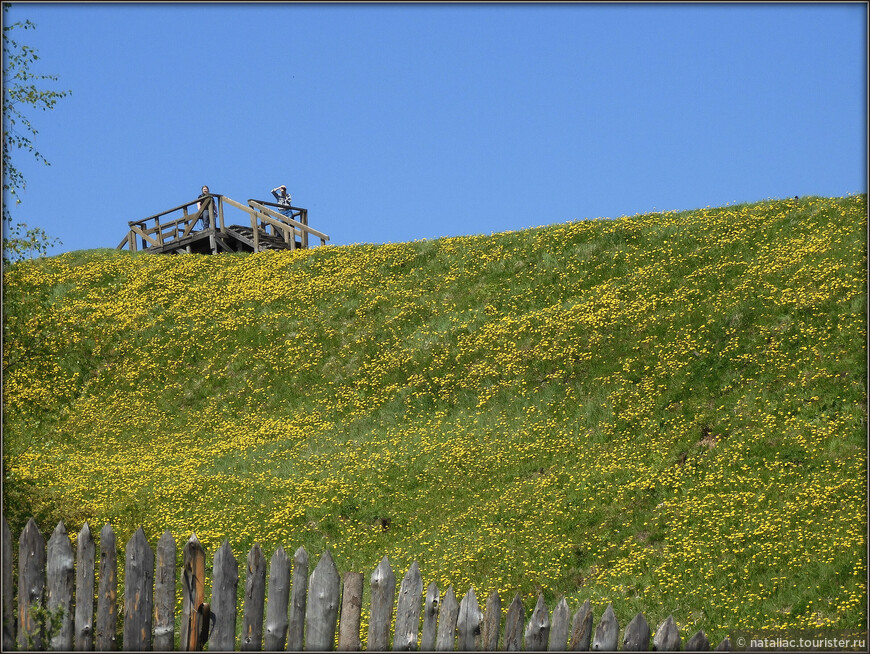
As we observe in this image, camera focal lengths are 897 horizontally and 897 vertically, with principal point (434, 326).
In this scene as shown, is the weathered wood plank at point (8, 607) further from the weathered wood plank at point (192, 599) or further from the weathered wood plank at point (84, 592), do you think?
the weathered wood plank at point (192, 599)

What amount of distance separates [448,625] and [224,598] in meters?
2.33

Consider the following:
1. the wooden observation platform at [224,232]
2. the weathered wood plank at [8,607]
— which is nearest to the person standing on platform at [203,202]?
the wooden observation platform at [224,232]

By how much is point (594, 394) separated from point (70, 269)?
1156 inches

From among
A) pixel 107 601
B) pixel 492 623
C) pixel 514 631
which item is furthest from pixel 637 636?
pixel 107 601

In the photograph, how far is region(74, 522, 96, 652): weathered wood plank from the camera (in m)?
9.60

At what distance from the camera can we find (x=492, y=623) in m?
9.10

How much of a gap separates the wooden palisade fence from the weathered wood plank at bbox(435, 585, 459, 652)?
0.01 meters

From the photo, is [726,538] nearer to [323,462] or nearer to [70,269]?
[323,462]

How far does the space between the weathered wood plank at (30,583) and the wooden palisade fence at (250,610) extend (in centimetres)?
1

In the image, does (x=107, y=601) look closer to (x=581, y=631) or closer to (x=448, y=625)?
(x=448, y=625)

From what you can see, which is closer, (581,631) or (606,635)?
(606,635)

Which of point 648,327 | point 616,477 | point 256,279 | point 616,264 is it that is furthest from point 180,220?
point 616,477

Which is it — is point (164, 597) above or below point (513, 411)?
below

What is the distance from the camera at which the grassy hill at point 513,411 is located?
19.1m
